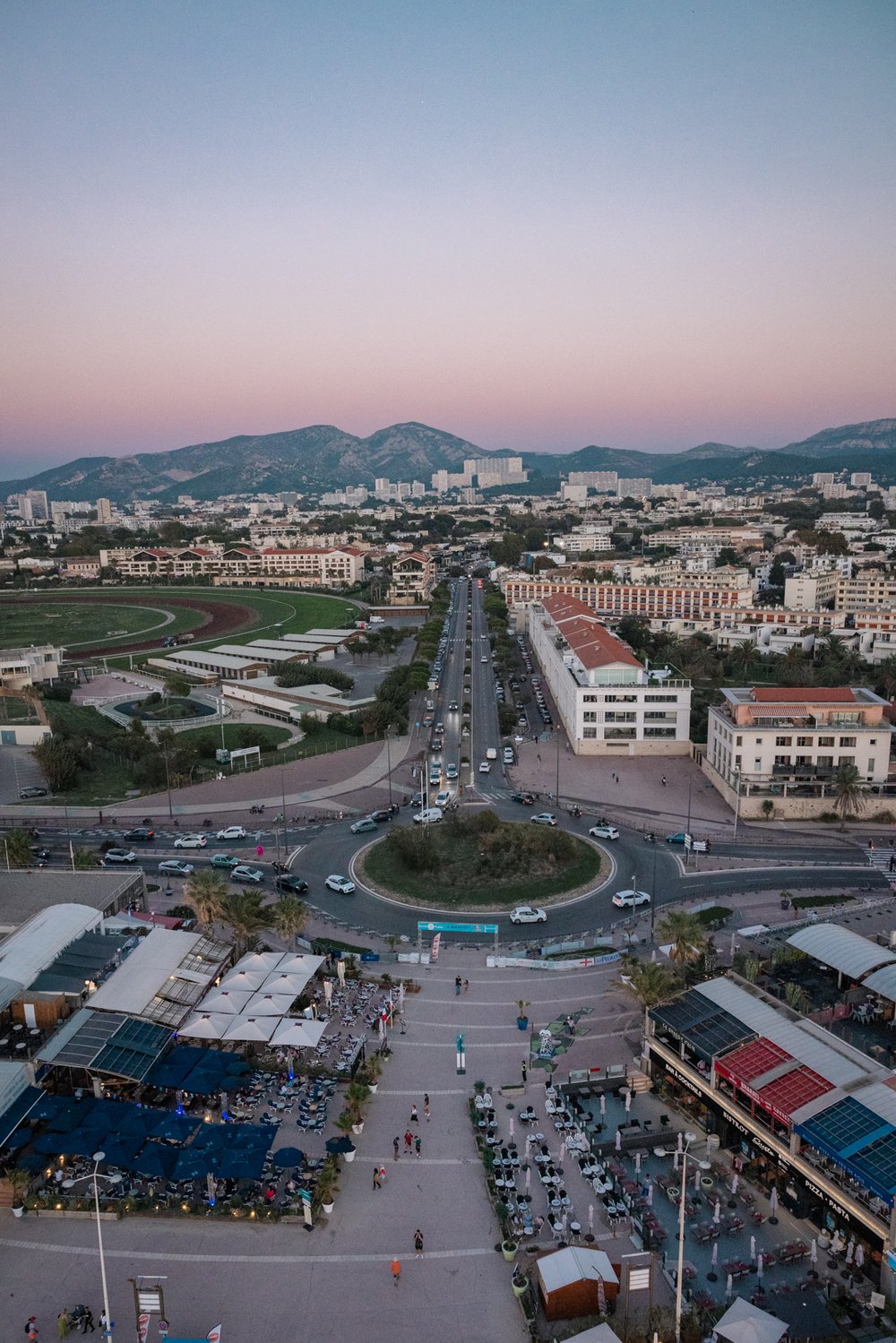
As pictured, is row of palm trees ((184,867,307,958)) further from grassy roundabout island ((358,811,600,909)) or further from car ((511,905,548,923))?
car ((511,905,548,923))

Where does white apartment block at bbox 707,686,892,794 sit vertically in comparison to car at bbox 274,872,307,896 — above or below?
above

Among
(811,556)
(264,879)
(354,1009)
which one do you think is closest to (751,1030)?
(354,1009)

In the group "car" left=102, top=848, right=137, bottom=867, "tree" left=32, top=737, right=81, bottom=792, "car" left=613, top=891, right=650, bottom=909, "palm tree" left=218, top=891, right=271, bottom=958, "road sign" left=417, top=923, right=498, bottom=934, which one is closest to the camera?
"palm tree" left=218, top=891, right=271, bottom=958

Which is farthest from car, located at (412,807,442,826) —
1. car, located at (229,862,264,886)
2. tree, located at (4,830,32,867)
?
tree, located at (4,830,32,867)

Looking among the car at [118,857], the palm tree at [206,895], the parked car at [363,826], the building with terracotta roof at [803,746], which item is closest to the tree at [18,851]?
the car at [118,857]

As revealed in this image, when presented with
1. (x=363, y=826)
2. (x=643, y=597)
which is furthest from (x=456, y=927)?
(x=643, y=597)

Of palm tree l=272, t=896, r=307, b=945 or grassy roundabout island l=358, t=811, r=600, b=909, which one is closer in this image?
palm tree l=272, t=896, r=307, b=945

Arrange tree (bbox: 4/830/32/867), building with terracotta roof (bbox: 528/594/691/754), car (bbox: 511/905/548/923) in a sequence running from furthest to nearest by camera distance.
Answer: building with terracotta roof (bbox: 528/594/691/754)
tree (bbox: 4/830/32/867)
car (bbox: 511/905/548/923)
